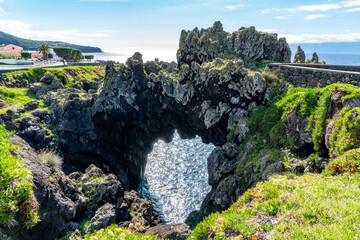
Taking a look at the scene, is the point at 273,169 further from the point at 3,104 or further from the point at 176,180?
the point at 3,104

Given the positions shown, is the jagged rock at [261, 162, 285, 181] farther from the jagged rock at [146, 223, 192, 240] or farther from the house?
the house

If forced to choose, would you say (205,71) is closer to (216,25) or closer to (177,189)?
(216,25)

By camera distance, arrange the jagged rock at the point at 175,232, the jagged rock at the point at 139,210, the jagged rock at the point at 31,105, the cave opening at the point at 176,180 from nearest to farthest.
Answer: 1. the jagged rock at the point at 175,232
2. the jagged rock at the point at 139,210
3. the jagged rock at the point at 31,105
4. the cave opening at the point at 176,180

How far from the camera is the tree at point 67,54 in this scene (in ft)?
266

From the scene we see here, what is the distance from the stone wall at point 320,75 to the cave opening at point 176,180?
3110 cm

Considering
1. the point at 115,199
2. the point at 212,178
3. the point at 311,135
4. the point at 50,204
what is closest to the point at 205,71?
the point at 212,178

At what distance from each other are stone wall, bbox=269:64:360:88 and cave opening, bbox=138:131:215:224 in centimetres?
3110

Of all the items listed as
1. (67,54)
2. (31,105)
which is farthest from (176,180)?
(67,54)

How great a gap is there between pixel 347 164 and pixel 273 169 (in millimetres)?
6944

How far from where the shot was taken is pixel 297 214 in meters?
8.16

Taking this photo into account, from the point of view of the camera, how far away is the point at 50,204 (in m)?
13.3

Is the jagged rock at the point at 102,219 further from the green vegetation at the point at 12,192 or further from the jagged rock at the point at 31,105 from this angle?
the jagged rock at the point at 31,105

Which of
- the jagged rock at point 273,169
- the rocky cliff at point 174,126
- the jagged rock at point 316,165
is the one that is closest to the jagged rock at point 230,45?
the rocky cliff at point 174,126

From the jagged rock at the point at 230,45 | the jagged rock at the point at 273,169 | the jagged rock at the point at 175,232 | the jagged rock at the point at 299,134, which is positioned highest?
the jagged rock at the point at 230,45
